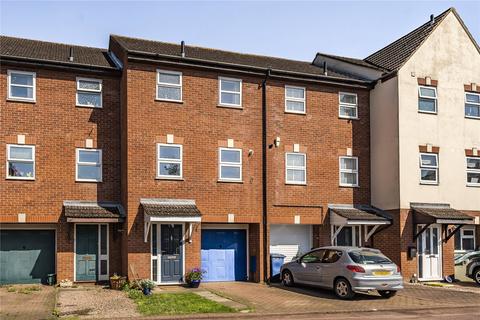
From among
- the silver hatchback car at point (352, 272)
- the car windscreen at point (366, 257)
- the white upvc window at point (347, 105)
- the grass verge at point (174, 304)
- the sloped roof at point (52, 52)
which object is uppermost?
the sloped roof at point (52, 52)

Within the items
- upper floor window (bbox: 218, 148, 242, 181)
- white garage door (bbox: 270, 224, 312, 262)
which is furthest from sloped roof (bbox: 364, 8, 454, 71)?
white garage door (bbox: 270, 224, 312, 262)

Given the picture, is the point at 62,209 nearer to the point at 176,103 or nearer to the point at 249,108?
the point at 176,103

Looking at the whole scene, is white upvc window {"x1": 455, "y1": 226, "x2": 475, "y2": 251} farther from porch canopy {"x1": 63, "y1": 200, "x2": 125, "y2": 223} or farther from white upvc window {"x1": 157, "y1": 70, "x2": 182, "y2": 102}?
porch canopy {"x1": 63, "y1": 200, "x2": 125, "y2": 223}

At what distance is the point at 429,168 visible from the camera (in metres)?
22.7

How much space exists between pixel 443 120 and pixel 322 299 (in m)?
9.65

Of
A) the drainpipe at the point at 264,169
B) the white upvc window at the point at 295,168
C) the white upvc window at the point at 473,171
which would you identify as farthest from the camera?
the white upvc window at the point at 473,171

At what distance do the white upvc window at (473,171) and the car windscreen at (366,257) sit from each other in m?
7.76

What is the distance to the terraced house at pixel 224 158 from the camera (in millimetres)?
19578

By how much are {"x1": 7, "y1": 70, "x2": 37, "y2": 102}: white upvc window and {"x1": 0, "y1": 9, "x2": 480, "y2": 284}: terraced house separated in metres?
0.04

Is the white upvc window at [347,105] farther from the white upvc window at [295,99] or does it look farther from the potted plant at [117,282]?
the potted plant at [117,282]

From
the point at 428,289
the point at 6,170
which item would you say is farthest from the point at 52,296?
the point at 428,289

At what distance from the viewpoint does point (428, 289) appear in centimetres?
2003

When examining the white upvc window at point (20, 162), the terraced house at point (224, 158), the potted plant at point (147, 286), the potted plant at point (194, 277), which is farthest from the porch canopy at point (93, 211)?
the potted plant at point (194, 277)

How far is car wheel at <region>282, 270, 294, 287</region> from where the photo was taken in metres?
19.8
